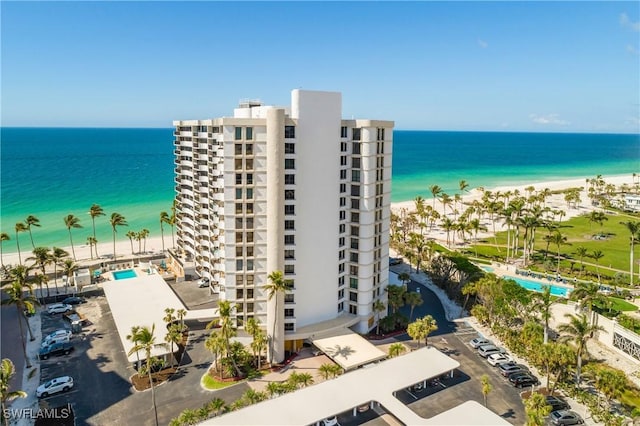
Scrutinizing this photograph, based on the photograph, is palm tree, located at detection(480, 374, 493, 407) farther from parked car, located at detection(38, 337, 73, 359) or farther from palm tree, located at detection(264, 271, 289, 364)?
parked car, located at detection(38, 337, 73, 359)

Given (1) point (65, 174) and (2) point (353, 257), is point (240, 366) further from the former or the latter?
(1) point (65, 174)

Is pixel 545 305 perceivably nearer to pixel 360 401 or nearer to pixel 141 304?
pixel 360 401

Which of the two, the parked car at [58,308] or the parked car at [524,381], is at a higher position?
the parked car at [58,308]

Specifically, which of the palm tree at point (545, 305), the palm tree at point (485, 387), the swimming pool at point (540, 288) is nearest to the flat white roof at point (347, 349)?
the palm tree at point (485, 387)

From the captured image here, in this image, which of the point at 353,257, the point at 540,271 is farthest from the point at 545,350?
the point at 540,271

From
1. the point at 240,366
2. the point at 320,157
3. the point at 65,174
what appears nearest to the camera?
the point at 240,366

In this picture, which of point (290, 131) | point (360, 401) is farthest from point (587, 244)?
point (360, 401)

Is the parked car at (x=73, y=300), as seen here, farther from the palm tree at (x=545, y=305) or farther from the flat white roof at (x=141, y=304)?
the palm tree at (x=545, y=305)
